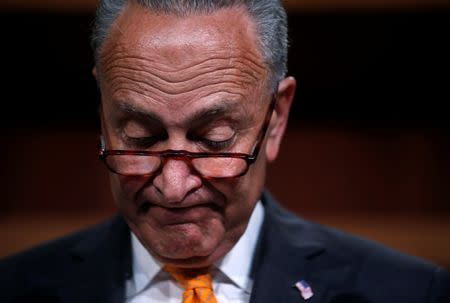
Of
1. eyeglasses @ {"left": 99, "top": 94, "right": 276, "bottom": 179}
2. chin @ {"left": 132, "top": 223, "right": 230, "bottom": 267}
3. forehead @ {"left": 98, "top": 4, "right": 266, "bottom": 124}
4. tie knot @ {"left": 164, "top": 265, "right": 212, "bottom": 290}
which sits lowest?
tie knot @ {"left": 164, "top": 265, "right": 212, "bottom": 290}

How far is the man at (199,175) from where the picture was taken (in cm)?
142

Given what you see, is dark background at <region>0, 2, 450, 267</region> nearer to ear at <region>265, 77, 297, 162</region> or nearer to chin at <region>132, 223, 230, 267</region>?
ear at <region>265, 77, 297, 162</region>

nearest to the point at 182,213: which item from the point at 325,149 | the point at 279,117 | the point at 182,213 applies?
the point at 182,213

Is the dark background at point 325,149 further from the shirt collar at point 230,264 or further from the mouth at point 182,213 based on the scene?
the mouth at point 182,213

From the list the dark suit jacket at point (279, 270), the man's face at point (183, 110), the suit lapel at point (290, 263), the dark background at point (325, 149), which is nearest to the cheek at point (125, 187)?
the man's face at point (183, 110)

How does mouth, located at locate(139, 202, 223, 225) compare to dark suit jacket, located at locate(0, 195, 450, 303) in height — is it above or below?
above

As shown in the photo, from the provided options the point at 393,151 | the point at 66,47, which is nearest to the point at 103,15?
the point at 66,47

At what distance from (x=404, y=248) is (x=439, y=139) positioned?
1.38 feet

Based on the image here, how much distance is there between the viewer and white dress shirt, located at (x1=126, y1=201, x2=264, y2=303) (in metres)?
1.62

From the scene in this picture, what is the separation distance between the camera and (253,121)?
148cm

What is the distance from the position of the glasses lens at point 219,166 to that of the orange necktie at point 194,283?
260 mm

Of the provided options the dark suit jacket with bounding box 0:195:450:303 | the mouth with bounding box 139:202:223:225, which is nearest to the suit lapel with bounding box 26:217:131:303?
the dark suit jacket with bounding box 0:195:450:303

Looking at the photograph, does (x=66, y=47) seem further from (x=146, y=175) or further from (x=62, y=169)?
(x=146, y=175)

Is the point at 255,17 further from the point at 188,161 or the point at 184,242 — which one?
the point at 184,242
